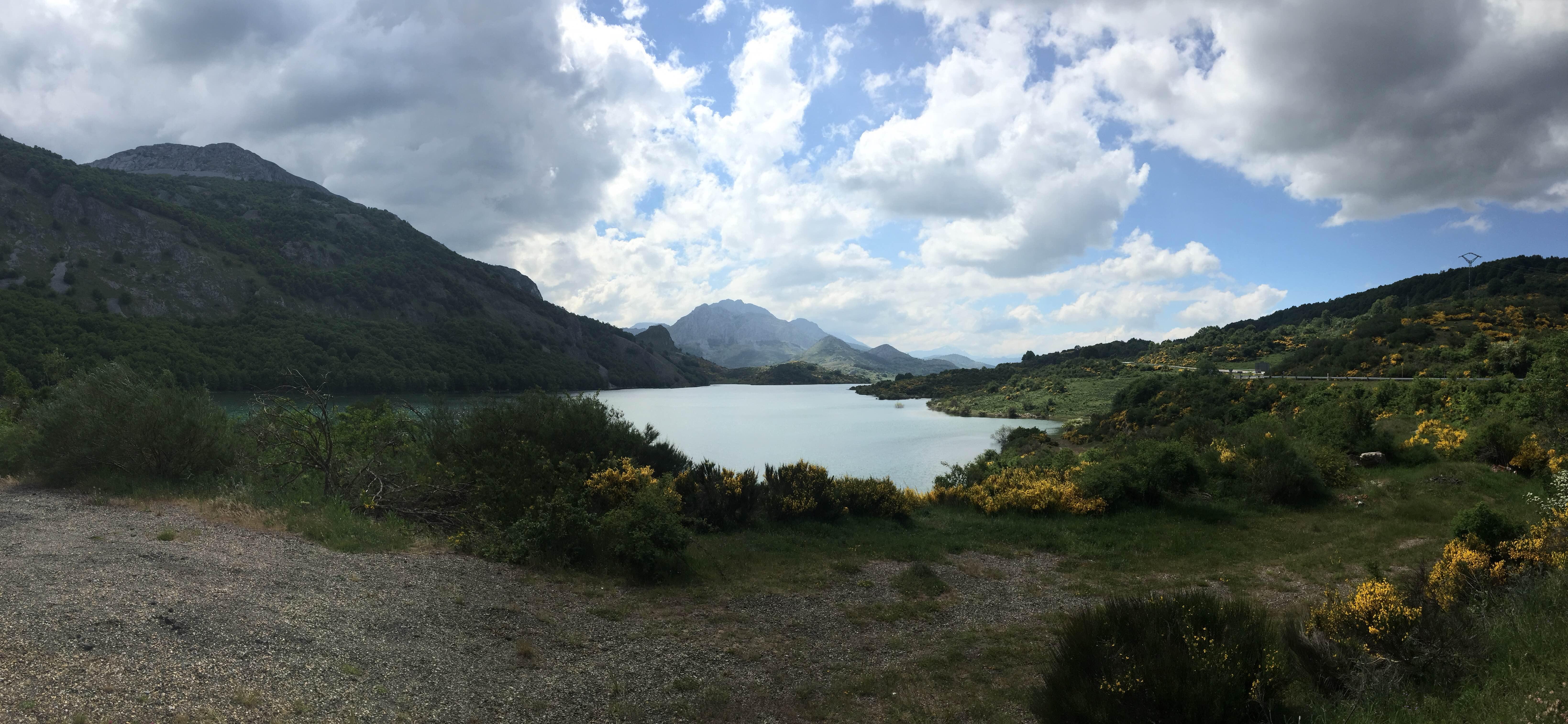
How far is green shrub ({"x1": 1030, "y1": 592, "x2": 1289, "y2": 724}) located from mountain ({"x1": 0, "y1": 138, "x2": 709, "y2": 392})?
12804mm

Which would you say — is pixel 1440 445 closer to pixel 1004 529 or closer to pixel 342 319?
pixel 1004 529

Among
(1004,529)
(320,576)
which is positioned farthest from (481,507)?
(1004,529)

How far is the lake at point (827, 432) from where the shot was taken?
2944 centimetres

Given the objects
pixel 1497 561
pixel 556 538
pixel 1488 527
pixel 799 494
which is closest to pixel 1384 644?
pixel 1497 561

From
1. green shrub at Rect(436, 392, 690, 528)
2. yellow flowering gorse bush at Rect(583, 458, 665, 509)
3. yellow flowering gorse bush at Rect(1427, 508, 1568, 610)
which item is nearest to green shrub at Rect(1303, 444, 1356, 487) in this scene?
yellow flowering gorse bush at Rect(1427, 508, 1568, 610)

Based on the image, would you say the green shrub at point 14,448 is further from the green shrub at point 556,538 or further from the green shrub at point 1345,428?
the green shrub at point 1345,428

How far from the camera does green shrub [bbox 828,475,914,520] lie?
1407cm

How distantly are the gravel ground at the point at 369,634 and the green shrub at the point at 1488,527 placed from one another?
4.48m

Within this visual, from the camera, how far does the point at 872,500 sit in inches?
557

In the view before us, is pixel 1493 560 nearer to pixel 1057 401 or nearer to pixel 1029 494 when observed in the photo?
pixel 1029 494

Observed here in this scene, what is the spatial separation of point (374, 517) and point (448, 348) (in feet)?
273

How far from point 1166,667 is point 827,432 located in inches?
1572

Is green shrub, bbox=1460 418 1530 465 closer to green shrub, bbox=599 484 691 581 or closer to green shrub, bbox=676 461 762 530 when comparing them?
green shrub, bbox=676 461 762 530

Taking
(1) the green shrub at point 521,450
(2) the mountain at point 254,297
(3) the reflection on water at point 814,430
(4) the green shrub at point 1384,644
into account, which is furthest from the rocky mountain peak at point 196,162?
(4) the green shrub at point 1384,644
